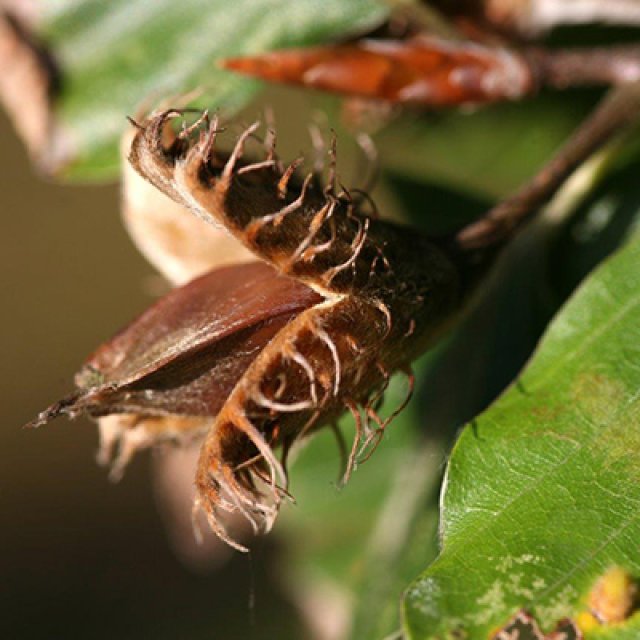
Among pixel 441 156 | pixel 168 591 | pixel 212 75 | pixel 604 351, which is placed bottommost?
pixel 168 591

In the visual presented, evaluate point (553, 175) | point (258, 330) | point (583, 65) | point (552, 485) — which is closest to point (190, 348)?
→ point (258, 330)

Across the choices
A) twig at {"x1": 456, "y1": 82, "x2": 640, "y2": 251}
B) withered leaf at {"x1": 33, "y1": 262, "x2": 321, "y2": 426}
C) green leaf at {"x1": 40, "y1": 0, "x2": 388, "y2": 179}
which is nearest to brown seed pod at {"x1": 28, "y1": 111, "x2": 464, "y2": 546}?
withered leaf at {"x1": 33, "y1": 262, "x2": 321, "y2": 426}

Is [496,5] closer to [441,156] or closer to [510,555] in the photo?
[441,156]

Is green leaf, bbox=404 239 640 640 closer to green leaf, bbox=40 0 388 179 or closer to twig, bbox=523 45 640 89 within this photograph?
twig, bbox=523 45 640 89

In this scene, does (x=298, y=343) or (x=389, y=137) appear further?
(x=389, y=137)

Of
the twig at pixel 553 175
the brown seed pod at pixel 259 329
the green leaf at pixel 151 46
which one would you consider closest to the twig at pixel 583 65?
the twig at pixel 553 175

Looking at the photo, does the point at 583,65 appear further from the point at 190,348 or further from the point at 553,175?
the point at 190,348

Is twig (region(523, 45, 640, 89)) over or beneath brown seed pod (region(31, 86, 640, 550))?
beneath

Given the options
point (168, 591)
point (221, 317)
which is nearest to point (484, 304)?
point (221, 317)
